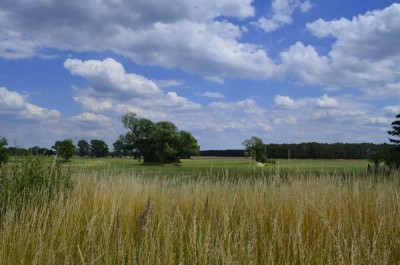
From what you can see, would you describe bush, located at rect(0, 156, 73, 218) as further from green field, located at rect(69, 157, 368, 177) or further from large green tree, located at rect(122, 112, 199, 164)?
large green tree, located at rect(122, 112, 199, 164)

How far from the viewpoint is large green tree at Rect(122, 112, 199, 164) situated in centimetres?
5109

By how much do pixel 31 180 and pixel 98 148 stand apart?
289 ft

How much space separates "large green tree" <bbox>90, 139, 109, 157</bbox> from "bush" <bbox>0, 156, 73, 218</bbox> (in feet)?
286

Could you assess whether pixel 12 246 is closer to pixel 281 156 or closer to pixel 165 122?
pixel 165 122

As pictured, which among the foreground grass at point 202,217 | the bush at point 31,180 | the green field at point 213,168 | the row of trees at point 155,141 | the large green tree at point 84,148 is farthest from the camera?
the large green tree at point 84,148

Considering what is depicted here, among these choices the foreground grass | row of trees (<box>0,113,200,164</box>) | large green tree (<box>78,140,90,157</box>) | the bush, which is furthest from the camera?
large green tree (<box>78,140,90,157</box>)

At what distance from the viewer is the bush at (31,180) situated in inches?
261

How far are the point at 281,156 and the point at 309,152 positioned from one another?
18.5ft

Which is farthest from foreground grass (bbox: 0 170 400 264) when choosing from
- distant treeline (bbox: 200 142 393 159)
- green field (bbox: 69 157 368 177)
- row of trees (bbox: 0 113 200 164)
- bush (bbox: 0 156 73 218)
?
distant treeline (bbox: 200 142 393 159)

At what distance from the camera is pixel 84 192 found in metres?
7.62

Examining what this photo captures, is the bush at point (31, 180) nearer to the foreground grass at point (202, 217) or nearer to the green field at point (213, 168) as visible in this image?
the foreground grass at point (202, 217)

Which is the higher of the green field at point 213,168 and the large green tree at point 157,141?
the large green tree at point 157,141

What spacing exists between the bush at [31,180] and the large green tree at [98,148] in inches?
3434

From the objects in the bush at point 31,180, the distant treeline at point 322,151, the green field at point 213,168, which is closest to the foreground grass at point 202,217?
the bush at point 31,180
